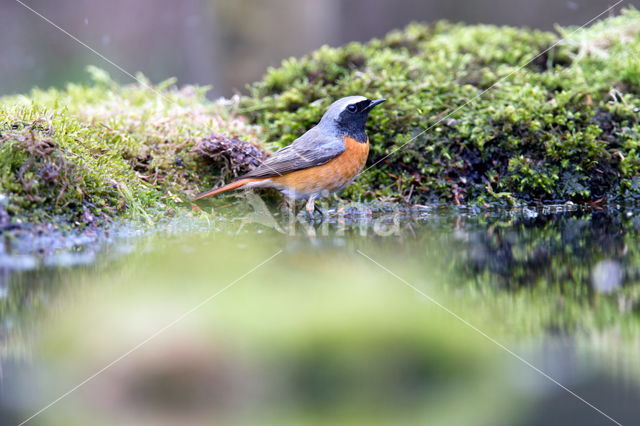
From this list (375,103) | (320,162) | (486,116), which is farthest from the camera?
(486,116)

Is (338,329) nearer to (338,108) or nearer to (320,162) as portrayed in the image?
(320,162)

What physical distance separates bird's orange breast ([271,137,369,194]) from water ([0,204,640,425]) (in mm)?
1221

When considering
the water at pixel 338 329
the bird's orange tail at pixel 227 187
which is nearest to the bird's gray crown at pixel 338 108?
the bird's orange tail at pixel 227 187

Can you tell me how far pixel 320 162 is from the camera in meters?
4.80

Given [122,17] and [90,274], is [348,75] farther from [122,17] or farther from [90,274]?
[122,17]

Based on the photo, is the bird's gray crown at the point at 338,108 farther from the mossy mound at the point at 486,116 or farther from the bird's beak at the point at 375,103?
the mossy mound at the point at 486,116

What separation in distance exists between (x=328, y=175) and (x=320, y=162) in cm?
12

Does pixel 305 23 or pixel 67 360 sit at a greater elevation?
pixel 305 23

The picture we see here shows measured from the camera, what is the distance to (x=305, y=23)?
959 centimetres

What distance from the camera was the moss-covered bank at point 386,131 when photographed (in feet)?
13.7

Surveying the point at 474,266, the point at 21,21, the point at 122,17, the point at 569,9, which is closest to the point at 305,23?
the point at 569,9

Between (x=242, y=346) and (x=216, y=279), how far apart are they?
0.72m

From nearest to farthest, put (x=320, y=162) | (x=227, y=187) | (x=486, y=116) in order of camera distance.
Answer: (x=227, y=187)
(x=320, y=162)
(x=486, y=116)

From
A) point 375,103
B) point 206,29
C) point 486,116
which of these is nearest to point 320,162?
point 375,103
